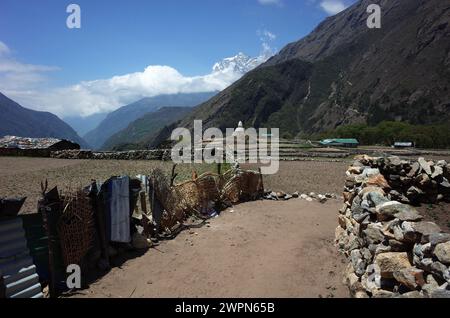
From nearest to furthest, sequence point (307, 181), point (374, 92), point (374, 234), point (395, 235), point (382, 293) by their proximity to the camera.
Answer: point (382, 293) < point (395, 235) < point (374, 234) < point (307, 181) < point (374, 92)

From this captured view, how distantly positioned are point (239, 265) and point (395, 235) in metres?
3.35

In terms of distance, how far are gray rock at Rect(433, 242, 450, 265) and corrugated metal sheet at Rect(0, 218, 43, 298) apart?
227 inches

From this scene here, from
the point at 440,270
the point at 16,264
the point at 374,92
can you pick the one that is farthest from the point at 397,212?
the point at 374,92

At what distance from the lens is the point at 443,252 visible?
456 centimetres

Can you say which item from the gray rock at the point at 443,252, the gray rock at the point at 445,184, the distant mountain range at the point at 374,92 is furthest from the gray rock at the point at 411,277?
the distant mountain range at the point at 374,92

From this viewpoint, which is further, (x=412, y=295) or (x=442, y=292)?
(x=412, y=295)

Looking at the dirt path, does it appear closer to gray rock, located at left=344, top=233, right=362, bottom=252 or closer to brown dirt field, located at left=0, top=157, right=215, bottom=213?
gray rock, located at left=344, top=233, right=362, bottom=252

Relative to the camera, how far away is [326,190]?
17.6 m

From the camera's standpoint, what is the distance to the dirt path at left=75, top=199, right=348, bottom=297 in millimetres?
6793

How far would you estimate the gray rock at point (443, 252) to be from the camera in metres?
4.50

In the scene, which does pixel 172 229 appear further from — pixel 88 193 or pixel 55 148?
pixel 55 148

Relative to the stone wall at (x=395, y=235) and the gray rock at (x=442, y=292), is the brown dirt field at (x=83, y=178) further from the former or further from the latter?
the gray rock at (x=442, y=292)

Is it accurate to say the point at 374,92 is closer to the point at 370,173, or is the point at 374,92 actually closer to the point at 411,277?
the point at 370,173

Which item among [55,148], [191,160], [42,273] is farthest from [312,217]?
[55,148]
